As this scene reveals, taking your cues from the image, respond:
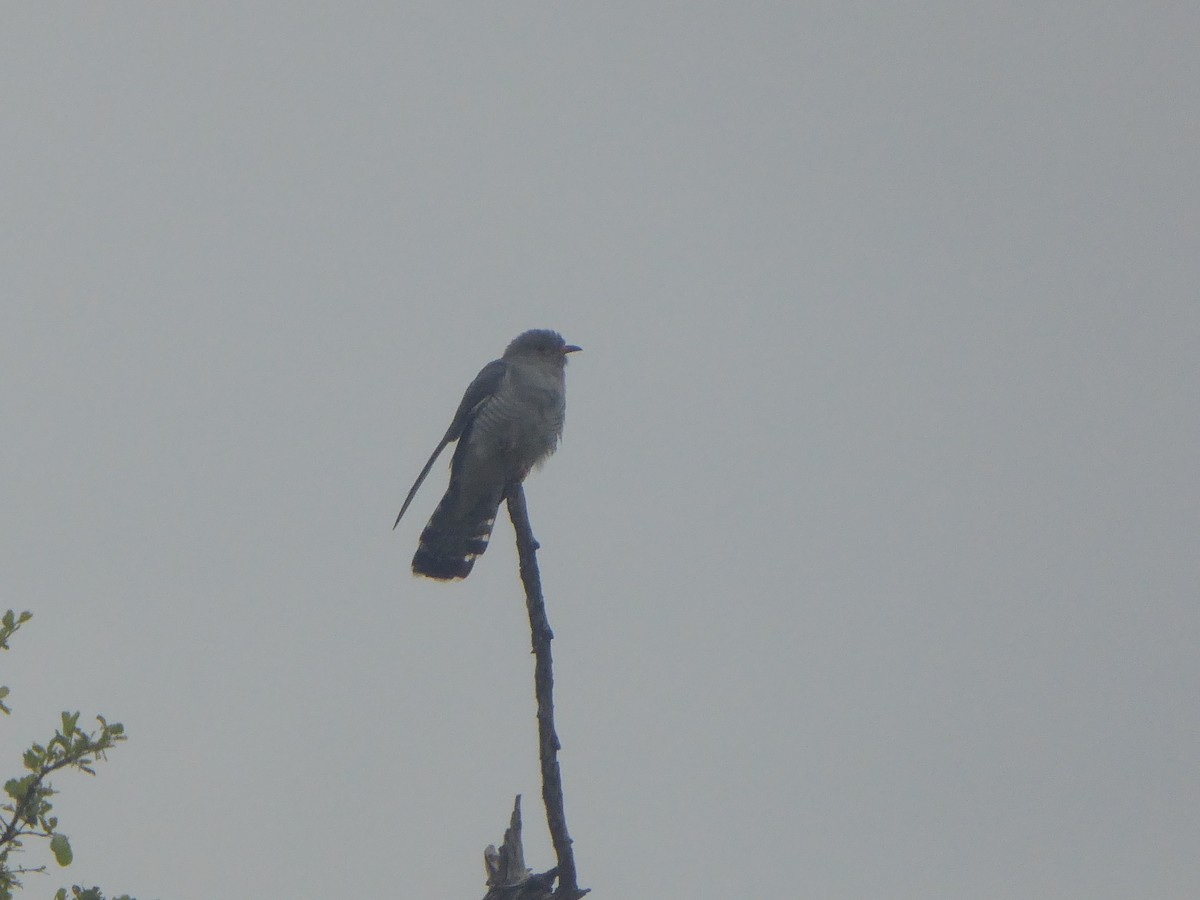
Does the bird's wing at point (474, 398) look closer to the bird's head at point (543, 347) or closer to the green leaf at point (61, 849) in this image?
the bird's head at point (543, 347)

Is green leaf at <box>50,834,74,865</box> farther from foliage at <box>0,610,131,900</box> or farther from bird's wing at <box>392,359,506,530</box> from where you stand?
bird's wing at <box>392,359,506,530</box>

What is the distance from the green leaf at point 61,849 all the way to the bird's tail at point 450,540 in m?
3.95

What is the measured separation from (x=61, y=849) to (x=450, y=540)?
4.02 meters

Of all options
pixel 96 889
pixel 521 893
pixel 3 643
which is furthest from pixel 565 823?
pixel 3 643

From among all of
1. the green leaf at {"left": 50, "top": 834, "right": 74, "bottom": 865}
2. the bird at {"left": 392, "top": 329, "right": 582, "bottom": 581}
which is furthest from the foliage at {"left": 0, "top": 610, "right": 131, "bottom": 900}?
the bird at {"left": 392, "top": 329, "right": 582, "bottom": 581}

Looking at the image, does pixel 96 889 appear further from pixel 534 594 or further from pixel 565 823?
pixel 534 594

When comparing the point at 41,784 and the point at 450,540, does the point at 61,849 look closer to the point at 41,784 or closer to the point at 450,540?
the point at 41,784

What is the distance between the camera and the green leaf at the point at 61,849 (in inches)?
135

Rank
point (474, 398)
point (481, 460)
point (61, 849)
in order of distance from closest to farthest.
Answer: point (61, 849) < point (481, 460) < point (474, 398)

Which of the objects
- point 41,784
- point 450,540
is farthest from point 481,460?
point 41,784

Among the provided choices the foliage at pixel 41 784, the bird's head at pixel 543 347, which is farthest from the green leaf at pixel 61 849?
the bird's head at pixel 543 347

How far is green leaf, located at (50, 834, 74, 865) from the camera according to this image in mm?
3434

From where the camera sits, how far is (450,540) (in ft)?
24.2

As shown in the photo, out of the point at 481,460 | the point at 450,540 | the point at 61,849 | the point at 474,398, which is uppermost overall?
the point at 474,398
